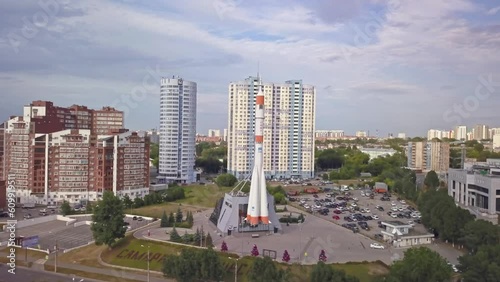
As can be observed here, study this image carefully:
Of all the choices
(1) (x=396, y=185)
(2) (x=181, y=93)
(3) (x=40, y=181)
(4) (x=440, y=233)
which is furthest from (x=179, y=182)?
(4) (x=440, y=233)

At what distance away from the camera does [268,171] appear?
155ft

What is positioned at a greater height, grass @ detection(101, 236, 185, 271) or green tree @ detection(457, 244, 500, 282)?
green tree @ detection(457, 244, 500, 282)

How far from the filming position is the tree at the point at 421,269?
13.3m

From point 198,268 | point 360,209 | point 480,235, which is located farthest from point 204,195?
point 480,235

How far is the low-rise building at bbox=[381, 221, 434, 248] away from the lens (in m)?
20.4

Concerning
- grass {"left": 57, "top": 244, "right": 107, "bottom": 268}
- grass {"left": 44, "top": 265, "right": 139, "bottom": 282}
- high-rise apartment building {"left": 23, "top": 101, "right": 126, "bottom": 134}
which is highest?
high-rise apartment building {"left": 23, "top": 101, "right": 126, "bottom": 134}

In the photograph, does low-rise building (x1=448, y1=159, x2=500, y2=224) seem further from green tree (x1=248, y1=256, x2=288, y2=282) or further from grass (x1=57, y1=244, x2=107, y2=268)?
grass (x1=57, y1=244, x2=107, y2=268)

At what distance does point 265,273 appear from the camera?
1327 cm

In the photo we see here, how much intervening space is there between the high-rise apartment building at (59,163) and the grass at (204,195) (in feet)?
17.4

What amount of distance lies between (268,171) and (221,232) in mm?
25708

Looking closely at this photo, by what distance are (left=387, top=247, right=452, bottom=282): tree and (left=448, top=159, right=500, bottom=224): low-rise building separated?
13.2 m

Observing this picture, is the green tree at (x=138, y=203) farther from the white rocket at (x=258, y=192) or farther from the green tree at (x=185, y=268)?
the green tree at (x=185, y=268)

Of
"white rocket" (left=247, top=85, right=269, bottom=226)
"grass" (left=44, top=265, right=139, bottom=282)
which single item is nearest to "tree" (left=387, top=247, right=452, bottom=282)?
"white rocket" (left=247, top=85, right=269, bottom=226)

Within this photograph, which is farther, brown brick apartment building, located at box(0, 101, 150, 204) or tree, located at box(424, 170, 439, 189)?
tree, located at box(424, 170, 439, 189)
